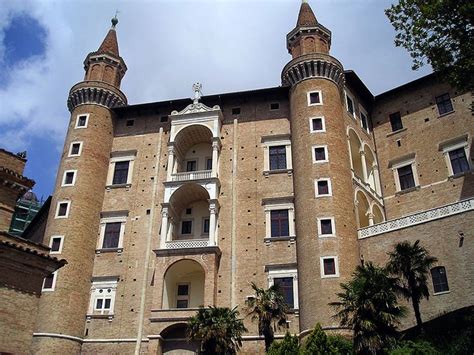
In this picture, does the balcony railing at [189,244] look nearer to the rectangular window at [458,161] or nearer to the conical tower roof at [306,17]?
the rectangular window at [458,161]

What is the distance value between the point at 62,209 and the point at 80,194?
5.50 ft

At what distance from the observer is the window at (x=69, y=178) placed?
4078 centimetres

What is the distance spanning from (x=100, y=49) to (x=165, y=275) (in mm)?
22374

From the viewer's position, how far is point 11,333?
21.0 metres

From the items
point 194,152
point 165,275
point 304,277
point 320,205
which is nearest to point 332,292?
point 304,277

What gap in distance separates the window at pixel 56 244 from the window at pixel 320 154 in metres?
18.8

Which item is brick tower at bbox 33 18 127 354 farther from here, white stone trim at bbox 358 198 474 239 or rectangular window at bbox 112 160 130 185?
white stone trim at bbox 358 198 474 239

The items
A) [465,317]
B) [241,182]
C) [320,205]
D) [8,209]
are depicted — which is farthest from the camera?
[241,182]

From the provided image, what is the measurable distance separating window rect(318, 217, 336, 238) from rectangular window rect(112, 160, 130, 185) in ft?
53.3

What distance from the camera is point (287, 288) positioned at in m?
35.2

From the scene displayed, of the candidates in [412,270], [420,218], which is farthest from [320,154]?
[412,270]

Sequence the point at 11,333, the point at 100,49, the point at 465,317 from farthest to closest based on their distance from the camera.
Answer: the point at 100,49
the point at 465,317
the point at 11,333

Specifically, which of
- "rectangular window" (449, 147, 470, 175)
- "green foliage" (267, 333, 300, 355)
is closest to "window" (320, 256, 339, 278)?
"green foliage" (267, 333, 300, 355)

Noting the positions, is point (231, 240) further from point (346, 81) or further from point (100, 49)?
point (100, 49)
